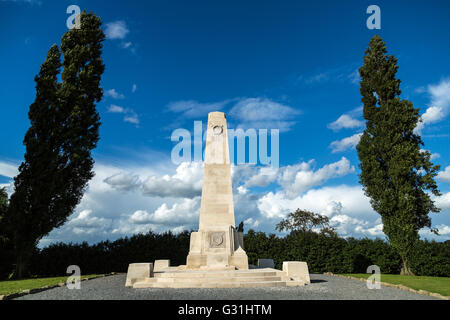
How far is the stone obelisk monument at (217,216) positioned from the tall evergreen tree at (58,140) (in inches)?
312

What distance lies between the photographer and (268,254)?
731 inches

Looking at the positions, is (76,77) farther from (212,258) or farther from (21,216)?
(212,258)

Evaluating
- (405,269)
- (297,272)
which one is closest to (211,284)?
(297,272)

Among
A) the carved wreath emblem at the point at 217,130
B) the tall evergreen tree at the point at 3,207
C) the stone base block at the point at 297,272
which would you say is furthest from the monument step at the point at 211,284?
the tall evergreen tree at the point at 3,207

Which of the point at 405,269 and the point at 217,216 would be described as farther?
the point at 405,269

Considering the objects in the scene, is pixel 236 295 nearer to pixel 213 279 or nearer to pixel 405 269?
pixel 213 279

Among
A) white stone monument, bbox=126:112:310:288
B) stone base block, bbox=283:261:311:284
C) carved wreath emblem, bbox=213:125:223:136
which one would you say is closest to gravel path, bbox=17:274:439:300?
white stone monument, bbox=126:112:310:288

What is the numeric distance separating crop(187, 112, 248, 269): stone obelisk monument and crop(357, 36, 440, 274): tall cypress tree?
384 inches

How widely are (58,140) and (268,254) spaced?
Answer: 14.8 m

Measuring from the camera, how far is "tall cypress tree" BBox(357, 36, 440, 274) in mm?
16547

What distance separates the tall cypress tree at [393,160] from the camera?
16.5 meters

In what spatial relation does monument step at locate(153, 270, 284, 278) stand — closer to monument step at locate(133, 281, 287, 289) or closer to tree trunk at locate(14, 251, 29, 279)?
monument step at locate(133, 281, 287, 289)
